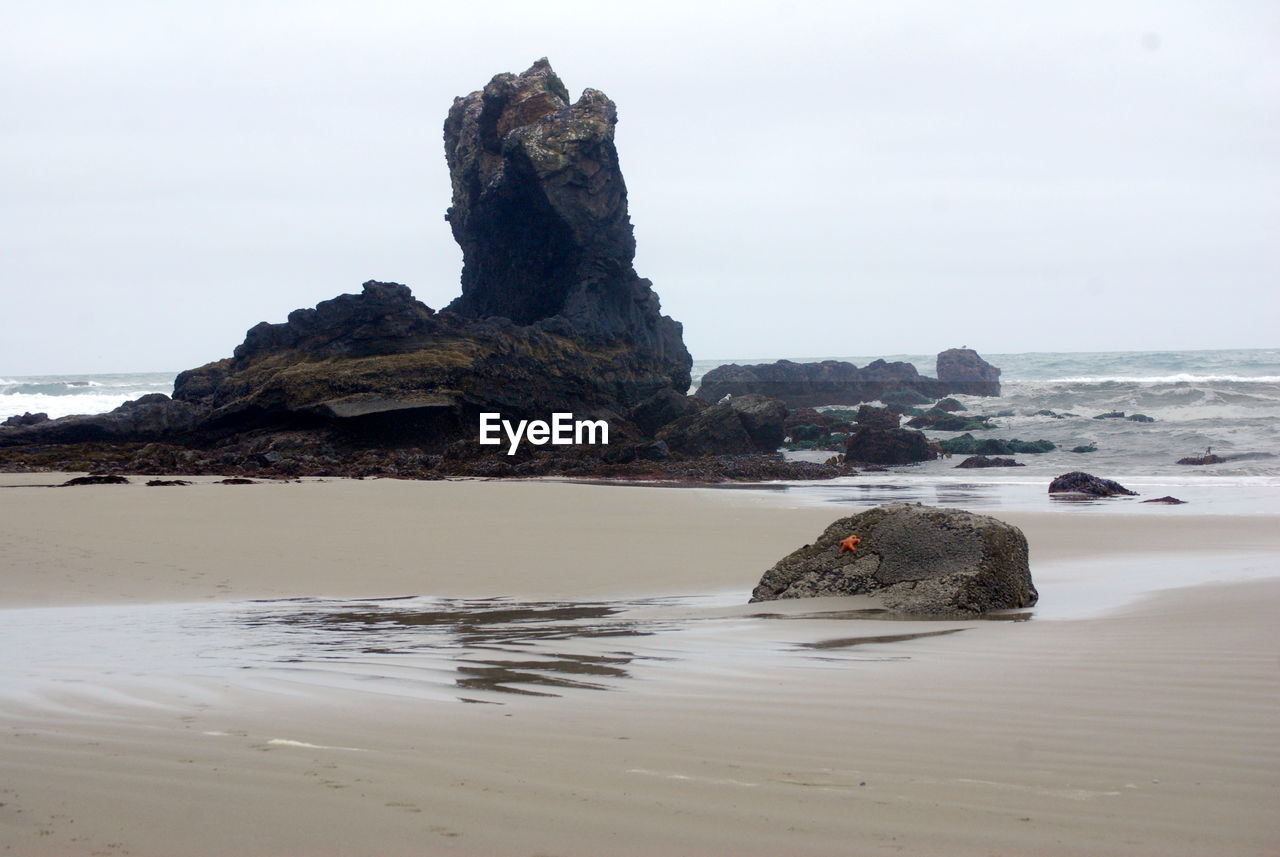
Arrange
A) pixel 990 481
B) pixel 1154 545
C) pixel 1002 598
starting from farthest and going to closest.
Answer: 1. pixel 990 481
2. pixel 1154 545
3. pixel 1002 598

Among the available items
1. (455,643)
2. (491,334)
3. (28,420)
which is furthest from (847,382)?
(455,643)

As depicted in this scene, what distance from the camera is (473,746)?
2.99 m

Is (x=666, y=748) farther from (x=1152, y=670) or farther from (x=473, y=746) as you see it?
(x=1152, y=670)

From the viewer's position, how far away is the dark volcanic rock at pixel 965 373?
2046 inches

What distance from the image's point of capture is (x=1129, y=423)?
109 feet

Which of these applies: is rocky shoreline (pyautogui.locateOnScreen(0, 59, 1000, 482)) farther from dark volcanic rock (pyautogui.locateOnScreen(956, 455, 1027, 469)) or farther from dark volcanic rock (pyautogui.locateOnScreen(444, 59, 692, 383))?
dark volcanic rock (pyautogui.locateOnScreen(956, 455, 1027, 469))

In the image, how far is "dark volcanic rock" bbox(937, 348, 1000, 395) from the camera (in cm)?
5197

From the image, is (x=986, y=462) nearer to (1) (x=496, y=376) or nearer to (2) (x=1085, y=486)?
(2) (x=1085, y=486)

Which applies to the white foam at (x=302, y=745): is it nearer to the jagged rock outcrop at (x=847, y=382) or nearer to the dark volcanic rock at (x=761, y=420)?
the dark volcanic rock at (x=761, y=420)

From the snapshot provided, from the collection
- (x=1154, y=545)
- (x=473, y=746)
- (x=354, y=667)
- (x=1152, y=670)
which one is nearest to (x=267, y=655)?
(x=354, y=667)

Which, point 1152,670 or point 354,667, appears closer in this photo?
point 1152,670

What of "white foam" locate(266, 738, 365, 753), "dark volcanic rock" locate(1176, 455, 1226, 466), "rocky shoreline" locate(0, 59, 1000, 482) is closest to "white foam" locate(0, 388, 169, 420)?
"rocky shoreline" locate(0, 59, 1000, 482)

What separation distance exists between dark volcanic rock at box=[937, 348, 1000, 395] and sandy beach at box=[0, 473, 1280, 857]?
4551 cm

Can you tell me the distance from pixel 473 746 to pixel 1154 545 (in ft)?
30.8
